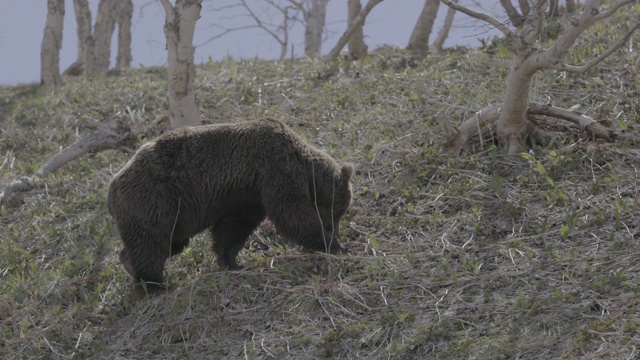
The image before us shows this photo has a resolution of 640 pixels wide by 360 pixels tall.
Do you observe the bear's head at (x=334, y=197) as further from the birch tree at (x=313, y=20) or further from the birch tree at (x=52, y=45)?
the birch tree at (x=313, y=20)

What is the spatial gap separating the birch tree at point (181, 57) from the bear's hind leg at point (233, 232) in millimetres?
2320

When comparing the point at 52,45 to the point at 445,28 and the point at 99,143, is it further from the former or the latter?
the point at 445,28

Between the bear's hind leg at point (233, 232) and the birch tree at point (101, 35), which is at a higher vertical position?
the birch tree at point (101, 35)

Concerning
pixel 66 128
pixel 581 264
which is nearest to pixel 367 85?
pixel 66 128

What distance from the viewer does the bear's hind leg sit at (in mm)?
8836

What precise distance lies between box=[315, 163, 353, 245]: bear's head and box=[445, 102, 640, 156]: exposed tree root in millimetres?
1440

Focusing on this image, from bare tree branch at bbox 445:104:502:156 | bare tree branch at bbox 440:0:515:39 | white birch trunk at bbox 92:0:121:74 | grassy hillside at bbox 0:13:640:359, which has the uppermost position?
bare tree branch at bbox 440:0:515:39

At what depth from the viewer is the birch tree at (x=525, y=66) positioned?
28.8 ft

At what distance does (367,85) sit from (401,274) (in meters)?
5.47

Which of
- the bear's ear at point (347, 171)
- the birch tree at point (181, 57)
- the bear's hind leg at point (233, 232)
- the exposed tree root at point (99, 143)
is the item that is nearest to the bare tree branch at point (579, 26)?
the bear's ear at point (347, 171)

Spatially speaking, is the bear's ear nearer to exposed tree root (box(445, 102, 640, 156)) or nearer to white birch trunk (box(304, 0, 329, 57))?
exposed tree root (box(445, 102, 640, 156))

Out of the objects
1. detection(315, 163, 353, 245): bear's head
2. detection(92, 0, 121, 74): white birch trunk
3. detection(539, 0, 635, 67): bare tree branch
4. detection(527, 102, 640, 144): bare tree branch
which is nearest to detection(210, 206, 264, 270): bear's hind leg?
detection(315, 163, 353, 245): bear's head

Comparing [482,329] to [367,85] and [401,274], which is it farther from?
[367,85]

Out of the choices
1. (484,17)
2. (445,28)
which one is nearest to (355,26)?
(445,28)
